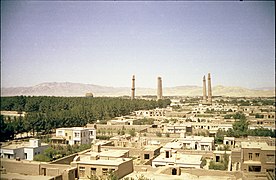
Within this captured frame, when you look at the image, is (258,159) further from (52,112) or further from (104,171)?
(52,112)

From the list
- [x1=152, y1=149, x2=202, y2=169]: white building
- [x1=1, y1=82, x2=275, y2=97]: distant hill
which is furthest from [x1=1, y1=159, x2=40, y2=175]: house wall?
[x1=1, y1=82, x2=275, y2=97]: distant hill

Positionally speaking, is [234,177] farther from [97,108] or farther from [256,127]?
[97,108]

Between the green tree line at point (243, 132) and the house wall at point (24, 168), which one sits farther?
the green tree line at point (243, 132)

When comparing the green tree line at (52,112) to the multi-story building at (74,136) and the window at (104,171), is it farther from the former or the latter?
the window at (104,171)

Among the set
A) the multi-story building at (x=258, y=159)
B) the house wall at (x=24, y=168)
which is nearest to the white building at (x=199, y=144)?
the multi-story building at (x=258, y=159)

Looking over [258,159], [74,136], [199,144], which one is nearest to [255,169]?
[258,159]

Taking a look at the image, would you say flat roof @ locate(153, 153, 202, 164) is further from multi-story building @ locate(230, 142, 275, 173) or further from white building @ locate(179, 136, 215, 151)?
white building @ locate(179, 136, 215, 151)

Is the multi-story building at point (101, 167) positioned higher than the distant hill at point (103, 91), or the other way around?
the distant hill at point (103, 91)
